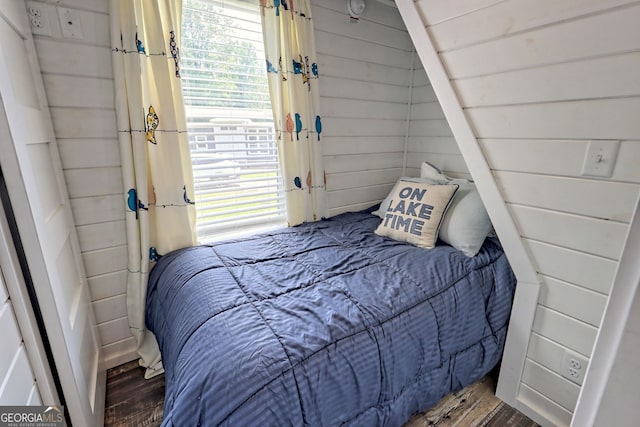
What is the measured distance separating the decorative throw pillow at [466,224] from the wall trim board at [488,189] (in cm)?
26

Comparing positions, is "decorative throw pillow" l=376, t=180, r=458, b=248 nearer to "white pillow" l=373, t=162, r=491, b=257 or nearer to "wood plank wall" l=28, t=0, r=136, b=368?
"white pillow" l=373, t=162, r=491, b=257

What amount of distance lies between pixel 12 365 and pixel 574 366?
1961 millimetres

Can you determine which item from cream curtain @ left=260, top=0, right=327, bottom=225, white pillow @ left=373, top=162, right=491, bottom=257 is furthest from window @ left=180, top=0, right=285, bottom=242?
white pillow @ left=373, top=162, right=491, bottom=257

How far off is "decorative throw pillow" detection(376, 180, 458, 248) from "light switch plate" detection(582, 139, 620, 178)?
0.74 m

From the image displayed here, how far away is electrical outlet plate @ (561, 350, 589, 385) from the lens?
1.26 meters

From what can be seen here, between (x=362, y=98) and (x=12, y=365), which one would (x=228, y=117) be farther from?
(x=12, y=365)

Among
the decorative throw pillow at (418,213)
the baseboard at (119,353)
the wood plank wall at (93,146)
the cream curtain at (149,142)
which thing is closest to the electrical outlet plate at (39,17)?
the wood plank wall at (93,146)

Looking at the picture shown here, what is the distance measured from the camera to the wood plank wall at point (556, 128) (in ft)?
3.02

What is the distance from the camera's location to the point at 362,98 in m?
Answer: 2.28

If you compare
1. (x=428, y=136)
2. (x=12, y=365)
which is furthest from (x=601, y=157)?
(x=12, y=365)

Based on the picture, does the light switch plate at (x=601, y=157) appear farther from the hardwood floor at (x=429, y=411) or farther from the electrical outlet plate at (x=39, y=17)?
the electrical outlet plate at (x=39, y=17)

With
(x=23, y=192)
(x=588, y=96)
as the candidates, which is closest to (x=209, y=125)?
(x=23, y=192)

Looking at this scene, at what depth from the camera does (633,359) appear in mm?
339

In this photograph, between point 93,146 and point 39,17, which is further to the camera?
point 93,146
